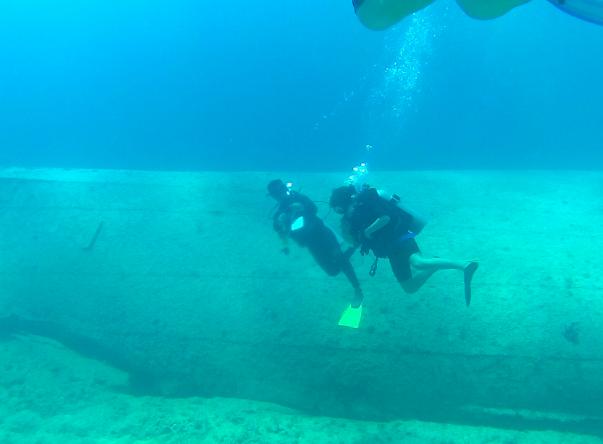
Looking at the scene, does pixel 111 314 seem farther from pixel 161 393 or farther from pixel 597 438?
pixel 597 438

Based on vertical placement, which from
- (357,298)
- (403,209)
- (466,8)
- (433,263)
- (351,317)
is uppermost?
(466,8)

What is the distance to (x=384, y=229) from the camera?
15.4 feet

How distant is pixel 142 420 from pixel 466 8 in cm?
532

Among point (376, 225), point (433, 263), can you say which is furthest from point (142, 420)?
point (433, 263)

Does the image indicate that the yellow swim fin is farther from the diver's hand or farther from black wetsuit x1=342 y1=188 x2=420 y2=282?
black wetsuit x1=342 y1=188 x2=420 y2=282

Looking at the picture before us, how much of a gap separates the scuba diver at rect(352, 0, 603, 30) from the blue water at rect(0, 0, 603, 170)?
1998 centimetres

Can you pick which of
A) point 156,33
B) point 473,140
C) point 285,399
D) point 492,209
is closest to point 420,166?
point 473,140

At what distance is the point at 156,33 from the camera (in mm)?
44250

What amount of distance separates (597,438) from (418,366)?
1.96 metres

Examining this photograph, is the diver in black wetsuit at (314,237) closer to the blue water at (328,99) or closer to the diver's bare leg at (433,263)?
the diver's bare leg at (433,263)

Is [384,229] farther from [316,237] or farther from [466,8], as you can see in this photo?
[466,8]

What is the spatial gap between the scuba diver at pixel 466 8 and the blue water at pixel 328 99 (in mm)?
19980

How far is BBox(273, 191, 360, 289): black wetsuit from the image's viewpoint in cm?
543

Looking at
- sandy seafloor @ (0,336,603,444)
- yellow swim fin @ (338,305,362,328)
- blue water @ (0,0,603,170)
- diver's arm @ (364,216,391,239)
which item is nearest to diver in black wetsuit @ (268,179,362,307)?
yellow swim fin @ (338,305,362,328)
